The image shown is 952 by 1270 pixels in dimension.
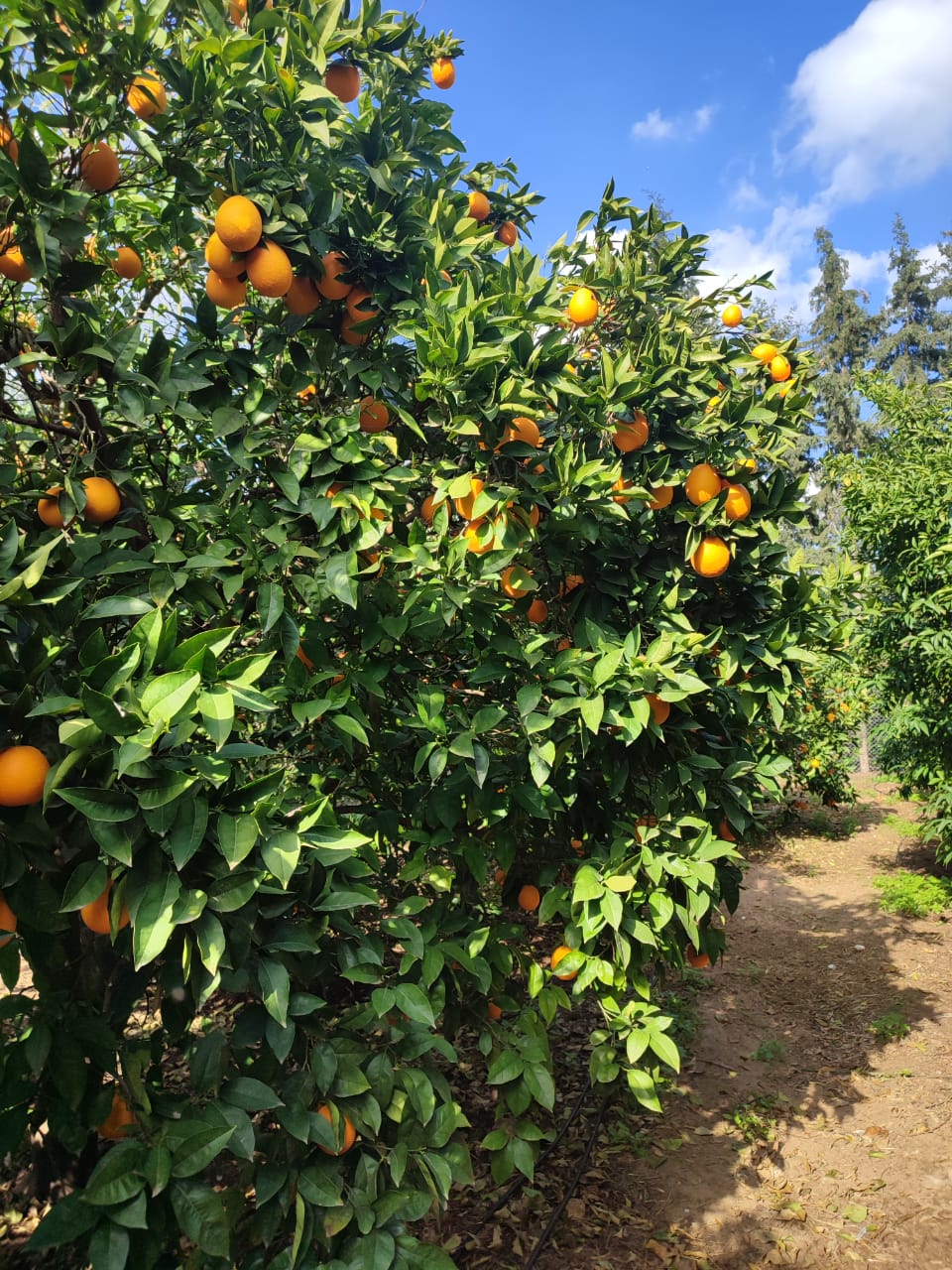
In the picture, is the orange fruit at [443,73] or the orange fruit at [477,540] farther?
the orange fruit at [443,73]

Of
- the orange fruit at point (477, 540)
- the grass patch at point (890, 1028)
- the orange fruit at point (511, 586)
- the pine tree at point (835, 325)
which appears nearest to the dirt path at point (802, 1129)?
the grass patch at point (890, 1028)

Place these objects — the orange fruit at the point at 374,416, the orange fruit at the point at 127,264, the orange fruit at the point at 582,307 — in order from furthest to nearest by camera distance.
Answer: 1. the orange fruit at the point at 582,307
2. the orange fruit at the point at 127,264
3. the orange fruit at the point at 374,416

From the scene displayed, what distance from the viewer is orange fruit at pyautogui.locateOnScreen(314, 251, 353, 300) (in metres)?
1.98

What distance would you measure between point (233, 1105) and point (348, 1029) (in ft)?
0.99

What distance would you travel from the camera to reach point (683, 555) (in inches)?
96.1

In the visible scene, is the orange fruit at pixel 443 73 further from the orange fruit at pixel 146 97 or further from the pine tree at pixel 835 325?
the pine tree at pixel 835 325

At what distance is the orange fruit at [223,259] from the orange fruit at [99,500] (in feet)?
1.79

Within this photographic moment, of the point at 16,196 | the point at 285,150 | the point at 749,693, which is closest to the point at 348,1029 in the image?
the point at 749,693

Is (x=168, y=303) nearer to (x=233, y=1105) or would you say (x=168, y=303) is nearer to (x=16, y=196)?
(x=16, y=196)

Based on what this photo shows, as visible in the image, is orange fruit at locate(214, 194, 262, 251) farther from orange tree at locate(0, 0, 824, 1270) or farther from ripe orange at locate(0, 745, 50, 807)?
ripe orange at locate(0, 745, 50, 807)

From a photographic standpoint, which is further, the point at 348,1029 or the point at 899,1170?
the point at 899,1170

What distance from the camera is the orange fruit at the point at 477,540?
188 cm

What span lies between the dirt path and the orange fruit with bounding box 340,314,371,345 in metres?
2.95

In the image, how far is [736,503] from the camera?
91.6 inches
